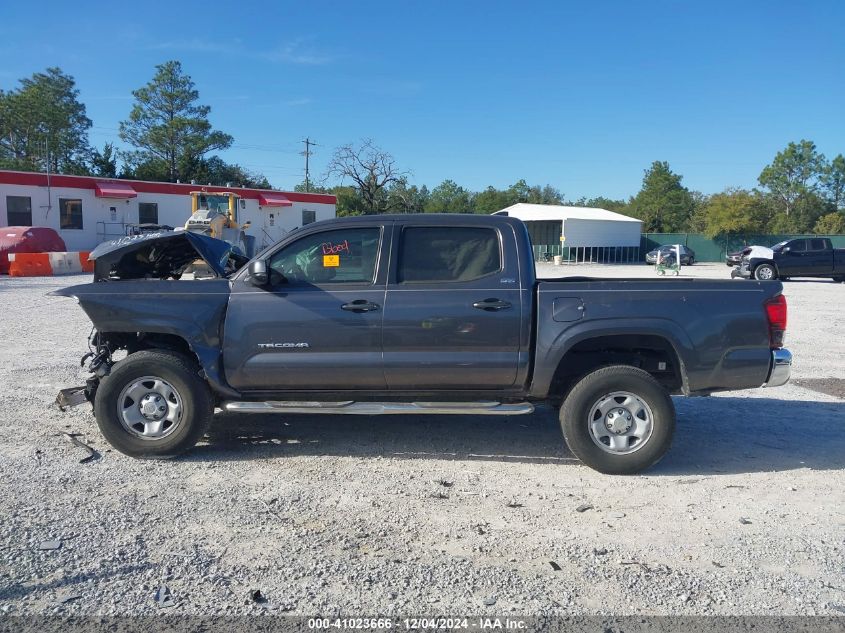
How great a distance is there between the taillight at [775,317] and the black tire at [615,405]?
3.27ft

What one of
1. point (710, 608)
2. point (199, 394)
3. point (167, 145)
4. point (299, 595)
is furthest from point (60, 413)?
point (167, 145)

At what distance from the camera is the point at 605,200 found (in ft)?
339

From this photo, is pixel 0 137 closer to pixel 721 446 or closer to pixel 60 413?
pixel 60 413

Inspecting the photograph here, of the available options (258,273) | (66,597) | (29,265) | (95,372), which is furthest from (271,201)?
(66,597)

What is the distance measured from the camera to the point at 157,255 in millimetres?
6332

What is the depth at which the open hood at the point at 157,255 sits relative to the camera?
5.84m

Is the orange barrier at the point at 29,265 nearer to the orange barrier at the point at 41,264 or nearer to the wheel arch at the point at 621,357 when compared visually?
the orange barrier at the point at 41,264

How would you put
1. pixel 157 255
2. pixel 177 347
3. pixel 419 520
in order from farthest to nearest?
pixel 157 255 → pixel 177 347 → pixel 419 520

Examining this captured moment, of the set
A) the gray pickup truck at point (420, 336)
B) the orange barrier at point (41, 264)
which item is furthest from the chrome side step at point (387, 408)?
the orange barrier at point (41, 264)

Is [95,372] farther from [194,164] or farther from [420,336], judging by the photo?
[194,164]

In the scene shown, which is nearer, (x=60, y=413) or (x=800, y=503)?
(x=800, y=503)

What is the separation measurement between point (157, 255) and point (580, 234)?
156 feet

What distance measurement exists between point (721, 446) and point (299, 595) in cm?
411

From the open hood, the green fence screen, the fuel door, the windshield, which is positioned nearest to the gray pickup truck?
→ the fuel door
